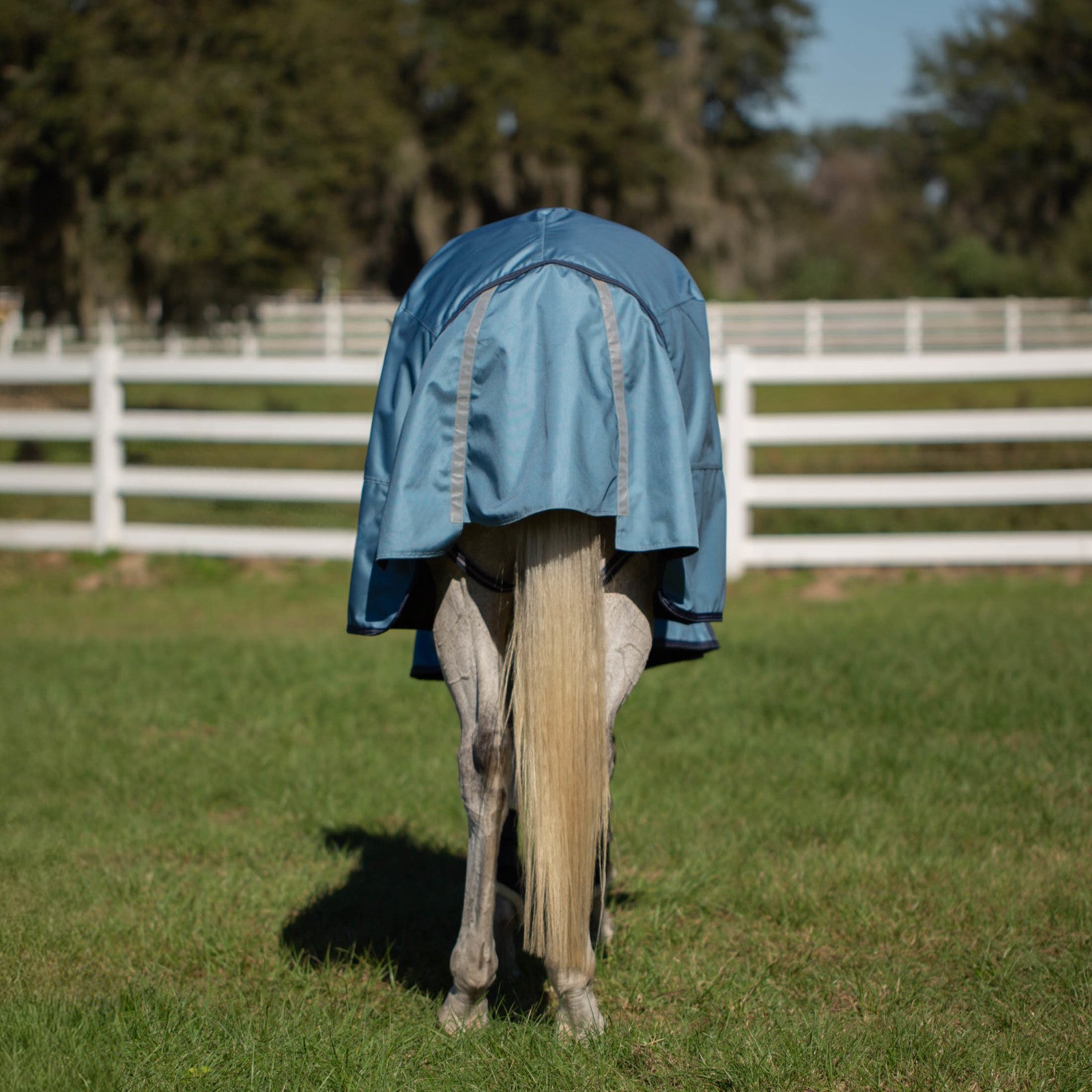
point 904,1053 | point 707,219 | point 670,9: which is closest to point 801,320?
point 707,219

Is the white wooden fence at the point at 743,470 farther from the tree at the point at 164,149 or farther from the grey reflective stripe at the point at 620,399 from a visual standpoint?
the grey reflective stripe at the point at 620,399

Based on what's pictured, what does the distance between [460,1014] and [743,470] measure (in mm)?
6552

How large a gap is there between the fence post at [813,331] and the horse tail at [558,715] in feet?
74.6

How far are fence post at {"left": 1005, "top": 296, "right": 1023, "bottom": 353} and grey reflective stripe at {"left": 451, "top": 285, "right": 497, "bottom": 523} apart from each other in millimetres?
24163

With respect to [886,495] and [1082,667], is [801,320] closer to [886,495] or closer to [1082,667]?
[886,495]

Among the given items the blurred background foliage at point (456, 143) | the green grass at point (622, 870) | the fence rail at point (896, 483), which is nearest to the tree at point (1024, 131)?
the blurred background foliage at point (456, 143)

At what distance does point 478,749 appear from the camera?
9.00ft

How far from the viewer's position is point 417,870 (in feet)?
13.4

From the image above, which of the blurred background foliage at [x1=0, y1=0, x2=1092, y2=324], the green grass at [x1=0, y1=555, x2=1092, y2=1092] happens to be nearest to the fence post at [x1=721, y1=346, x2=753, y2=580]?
the green grass at [x1=0, y1=555, x2=1092, y2=1092]

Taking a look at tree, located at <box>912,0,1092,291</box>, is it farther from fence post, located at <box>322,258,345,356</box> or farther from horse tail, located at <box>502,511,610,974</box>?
horse tail, located at <box>502,511,610,974</box>

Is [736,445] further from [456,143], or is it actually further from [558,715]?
[456,143]

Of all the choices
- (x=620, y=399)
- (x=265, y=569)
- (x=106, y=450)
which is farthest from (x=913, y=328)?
(x=620, y=399)

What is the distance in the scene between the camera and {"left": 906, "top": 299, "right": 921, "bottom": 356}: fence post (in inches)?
956

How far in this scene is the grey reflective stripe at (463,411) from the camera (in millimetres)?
2600
